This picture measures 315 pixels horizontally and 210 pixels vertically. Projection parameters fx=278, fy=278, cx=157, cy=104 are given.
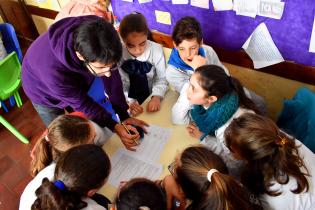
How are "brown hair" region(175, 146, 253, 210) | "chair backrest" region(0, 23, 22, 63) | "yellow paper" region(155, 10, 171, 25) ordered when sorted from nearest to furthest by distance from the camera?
"brown hair" region(175, 146, 253, 210) < "yellow paper" region(155, 10, 171, 25) < "chair backrest" region(0, 23, 22, 63)

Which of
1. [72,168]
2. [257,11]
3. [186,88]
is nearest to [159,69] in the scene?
[186,88]

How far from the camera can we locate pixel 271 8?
1406 mm

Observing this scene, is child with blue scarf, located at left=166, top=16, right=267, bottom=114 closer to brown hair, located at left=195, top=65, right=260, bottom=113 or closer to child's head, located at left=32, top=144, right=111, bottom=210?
brown hair, located at left=195, top=65, right=260, bottom=113

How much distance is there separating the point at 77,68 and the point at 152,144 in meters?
0.50

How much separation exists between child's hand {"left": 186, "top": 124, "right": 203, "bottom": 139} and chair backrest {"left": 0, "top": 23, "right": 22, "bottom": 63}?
5.72ft

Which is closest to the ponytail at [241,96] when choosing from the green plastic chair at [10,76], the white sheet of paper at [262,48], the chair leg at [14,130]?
the white sheet of paper at [262,48]

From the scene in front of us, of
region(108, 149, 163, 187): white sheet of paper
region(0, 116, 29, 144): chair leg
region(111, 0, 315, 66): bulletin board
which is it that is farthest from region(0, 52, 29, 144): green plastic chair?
region(108, 149, 163, 187): white sheet of paper

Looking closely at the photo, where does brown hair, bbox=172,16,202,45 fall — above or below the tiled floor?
above

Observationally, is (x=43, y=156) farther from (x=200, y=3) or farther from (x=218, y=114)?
(x=200, y=3)

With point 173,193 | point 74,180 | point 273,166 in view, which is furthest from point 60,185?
point 273,166

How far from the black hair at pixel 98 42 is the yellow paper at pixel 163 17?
886 millimetres

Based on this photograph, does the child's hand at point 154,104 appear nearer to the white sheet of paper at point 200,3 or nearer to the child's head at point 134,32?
the child's head at point 134,32

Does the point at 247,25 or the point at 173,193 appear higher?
the point at 247,25

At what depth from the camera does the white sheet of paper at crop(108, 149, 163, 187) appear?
121 cm
